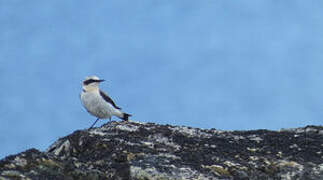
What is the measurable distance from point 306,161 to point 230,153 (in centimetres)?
100

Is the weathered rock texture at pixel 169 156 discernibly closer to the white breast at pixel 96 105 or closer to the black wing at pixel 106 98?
the white breast at pixel 96 105

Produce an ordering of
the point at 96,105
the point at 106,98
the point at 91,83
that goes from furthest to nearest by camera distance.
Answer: the point at 91,83 < the point at 106,98 < the point at 96,105

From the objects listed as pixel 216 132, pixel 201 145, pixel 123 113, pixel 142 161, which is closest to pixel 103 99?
pixel 123 113

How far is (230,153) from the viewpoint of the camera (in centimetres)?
842

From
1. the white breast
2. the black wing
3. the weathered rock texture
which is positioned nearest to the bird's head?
the black wing

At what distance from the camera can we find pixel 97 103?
16.0 metres

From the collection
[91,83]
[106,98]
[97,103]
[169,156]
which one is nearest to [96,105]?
[97,103]

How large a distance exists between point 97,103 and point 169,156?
838cm

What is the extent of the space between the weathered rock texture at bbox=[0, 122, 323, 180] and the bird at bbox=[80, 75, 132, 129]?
6.20 m

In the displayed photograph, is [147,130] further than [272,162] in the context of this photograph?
Yes

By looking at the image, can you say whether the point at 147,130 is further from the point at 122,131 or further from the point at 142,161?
the point at 142,161

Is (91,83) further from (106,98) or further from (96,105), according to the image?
(96,105)

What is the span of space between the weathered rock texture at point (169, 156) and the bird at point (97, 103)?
620cm

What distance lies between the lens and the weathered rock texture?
715 centimetres
